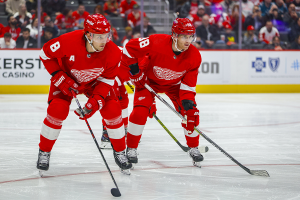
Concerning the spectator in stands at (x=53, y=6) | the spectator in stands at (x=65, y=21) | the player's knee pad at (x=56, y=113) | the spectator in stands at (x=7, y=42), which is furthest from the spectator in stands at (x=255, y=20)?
the player's knee pad at (x=56, y=113)

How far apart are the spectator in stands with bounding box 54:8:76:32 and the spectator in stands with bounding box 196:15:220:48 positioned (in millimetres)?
2619

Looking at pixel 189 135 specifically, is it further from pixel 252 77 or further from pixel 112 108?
pixel 252 77

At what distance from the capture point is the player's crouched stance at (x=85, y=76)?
107 inches

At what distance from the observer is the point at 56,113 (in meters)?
2.69

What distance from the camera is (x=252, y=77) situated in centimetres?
964

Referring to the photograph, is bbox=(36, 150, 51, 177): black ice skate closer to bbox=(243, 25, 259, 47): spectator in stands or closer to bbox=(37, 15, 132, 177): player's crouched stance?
bbox=(37, 15, 132, 177): player's crouched stance

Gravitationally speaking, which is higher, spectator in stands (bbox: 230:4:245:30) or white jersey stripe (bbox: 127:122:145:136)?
white jersey stripe (bbox: 127:122:145:136)

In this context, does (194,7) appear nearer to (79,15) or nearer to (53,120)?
(79,15)

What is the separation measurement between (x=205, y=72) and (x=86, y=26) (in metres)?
6.88

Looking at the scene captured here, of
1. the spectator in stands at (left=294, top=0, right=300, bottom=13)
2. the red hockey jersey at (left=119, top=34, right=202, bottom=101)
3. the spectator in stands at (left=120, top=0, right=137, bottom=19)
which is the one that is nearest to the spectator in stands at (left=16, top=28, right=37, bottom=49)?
the spectator in stands at (left=120, top=0, right=137, bottom=19)

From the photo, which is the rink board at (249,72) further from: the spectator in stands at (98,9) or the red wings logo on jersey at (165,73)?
the red wings logo on jersey at (165,73)

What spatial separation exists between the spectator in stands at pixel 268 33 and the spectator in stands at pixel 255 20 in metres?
0.11

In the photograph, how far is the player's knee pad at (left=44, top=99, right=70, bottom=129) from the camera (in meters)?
2.70

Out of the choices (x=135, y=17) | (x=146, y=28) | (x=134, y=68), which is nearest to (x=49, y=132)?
(x=134, y=68)
